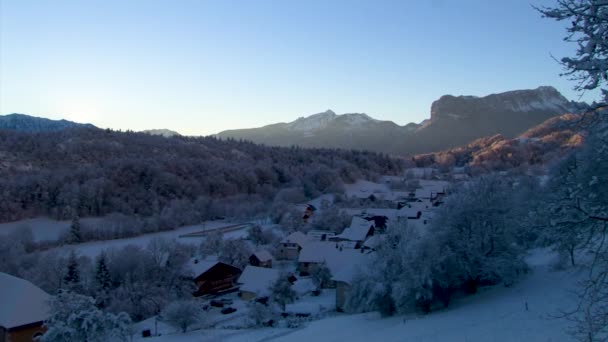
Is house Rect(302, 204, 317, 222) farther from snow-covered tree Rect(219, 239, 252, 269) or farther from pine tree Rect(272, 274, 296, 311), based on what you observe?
pine tree Rect(272, 274, 296, 311)

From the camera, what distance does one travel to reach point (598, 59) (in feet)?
13.5

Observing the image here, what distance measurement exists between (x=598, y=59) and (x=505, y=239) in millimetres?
15228

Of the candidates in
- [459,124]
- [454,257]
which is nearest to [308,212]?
[454,257]

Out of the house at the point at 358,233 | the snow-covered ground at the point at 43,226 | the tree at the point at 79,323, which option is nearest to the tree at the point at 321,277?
the house at the point at 358,233

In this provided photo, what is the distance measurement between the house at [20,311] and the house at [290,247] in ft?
65.8

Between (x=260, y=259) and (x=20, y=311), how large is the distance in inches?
655

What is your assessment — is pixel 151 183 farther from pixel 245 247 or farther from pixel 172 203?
pixel 245 247

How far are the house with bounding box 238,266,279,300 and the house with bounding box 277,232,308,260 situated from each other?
833 cm

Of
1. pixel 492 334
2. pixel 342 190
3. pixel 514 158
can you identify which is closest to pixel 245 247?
pixel 492 334

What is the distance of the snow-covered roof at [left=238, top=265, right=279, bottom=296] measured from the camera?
2564cm

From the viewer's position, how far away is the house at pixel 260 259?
105 feet

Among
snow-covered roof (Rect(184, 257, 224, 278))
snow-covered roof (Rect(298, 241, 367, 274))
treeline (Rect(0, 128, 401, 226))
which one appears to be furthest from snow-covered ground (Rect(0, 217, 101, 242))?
snow-covered roof (Rect(298, 241, 367, 274))

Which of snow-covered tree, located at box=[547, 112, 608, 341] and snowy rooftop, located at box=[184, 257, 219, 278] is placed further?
snowy rooftop, located at box=[184, 257, 219, 278]

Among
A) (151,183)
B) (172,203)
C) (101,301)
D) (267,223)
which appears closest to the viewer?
(101,301)
